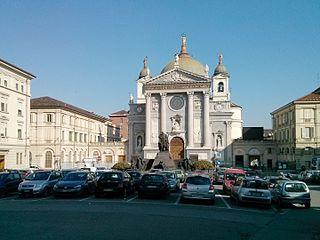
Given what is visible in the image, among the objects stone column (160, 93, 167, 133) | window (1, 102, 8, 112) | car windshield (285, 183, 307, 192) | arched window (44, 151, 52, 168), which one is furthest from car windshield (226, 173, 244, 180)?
arched window (44, 151, 52, 168)

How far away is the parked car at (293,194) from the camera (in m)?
19.3

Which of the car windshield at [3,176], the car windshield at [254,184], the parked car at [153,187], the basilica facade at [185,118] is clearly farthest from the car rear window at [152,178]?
the basilica facade at [185,118]

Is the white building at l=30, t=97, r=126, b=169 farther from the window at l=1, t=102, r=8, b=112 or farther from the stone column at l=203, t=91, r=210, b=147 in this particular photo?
the window at l=1, t=102, r=8, b=112

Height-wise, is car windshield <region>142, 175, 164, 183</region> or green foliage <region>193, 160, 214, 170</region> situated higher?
car windshield <region>142, 175, 164, 183</region>

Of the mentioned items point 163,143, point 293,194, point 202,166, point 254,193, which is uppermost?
point 163,143

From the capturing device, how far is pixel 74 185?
2091cm

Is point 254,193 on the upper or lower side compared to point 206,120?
lower

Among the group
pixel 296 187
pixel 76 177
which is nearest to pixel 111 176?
pixel 76 177

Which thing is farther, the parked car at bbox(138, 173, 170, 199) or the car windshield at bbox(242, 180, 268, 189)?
the parked car at bbox(138, 173, 170, 199)

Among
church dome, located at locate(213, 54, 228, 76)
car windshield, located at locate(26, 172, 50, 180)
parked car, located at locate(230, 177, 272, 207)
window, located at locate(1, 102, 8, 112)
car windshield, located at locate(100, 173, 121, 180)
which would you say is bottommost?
parked car, located at locate(230, 177, 272, 207)

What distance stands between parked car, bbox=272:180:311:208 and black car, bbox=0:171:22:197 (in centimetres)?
1475

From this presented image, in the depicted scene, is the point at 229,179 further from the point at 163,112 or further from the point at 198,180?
the point at 163,112

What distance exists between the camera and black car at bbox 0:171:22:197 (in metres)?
22.4

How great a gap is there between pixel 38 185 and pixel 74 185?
2204mm
